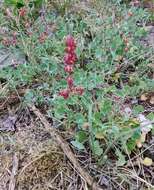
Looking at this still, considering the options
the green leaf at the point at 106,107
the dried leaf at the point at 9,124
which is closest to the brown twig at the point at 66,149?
the dried leaf at the point at 9,124

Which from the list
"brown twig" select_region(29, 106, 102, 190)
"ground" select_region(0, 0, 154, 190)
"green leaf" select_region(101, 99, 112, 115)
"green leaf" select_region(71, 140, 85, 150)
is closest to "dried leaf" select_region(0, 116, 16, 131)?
"ground" select_region(0, 0, 154, 190)

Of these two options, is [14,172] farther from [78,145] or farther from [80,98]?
[80,98]

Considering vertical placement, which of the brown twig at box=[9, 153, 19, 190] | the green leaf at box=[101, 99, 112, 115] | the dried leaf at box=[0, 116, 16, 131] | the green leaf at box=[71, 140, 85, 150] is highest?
the green leaf at box=[101, 99, 112, 115]

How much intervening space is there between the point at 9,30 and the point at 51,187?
4.11 feet

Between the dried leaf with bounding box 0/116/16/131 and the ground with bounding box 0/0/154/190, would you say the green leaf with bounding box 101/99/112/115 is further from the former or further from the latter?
the dried leaf with bounding box 0/116/16/131

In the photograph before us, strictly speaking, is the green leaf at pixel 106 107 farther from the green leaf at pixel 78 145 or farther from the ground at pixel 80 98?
the green leaf at pixel 78 145

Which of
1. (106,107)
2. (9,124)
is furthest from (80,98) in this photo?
(9,124)

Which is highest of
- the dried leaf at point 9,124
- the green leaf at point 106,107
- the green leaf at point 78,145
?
the green leaf at point 106,107

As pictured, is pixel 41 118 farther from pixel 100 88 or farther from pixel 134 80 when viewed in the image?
pixel 134 80

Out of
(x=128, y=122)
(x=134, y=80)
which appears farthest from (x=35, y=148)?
(x=134, y=80)

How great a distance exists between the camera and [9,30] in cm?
254

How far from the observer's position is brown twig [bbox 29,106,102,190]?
1.65 m

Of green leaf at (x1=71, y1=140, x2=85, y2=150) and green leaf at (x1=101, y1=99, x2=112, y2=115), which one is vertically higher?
green leaf at (x1=101, y1=99, x2=112, y2=115)

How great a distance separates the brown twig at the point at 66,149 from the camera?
1653 millimetres
